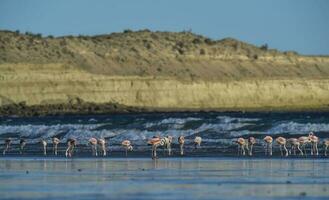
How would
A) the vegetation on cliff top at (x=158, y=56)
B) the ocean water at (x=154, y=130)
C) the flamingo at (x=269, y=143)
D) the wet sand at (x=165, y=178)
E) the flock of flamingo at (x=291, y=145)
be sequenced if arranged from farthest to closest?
1. the vegetation on cliff top at (x=158, y=56)
2. the ocean water at (x=154, y=130)
3. the flamingo at (x=269, y=143)
4. the flock of flamingo at (x=291, y=145)
5. the wet sand at (x=165, y=178)

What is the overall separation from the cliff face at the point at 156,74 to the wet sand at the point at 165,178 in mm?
51505

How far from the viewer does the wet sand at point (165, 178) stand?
2809 cm

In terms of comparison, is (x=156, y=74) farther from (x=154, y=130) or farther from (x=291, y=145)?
(x=291, y=145)

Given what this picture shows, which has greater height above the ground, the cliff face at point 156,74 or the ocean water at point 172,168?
the cliff face at point 156,74

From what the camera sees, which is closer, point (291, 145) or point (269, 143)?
point (269, 143)

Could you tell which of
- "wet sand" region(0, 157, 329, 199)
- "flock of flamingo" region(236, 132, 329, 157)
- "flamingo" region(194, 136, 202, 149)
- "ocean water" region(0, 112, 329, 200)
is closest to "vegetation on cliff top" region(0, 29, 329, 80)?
"ocean water" region(0, 112, 329, 200)

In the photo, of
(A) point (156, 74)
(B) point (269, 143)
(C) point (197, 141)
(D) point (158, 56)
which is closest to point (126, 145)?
(C) point (197, 141)

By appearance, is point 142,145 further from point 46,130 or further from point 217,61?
point 217,61

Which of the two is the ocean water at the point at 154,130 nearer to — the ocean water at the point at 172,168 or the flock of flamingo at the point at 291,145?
the ocean water at the point at 172,168

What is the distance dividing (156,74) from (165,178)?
70507 mm

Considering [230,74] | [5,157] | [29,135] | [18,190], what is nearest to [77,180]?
[18,190]

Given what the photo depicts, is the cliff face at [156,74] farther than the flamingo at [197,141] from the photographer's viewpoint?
Yes

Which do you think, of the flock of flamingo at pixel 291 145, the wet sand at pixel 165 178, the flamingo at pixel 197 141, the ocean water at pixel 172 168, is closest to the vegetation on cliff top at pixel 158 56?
the ocean water at pixel 172 168

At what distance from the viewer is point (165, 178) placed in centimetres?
3262
